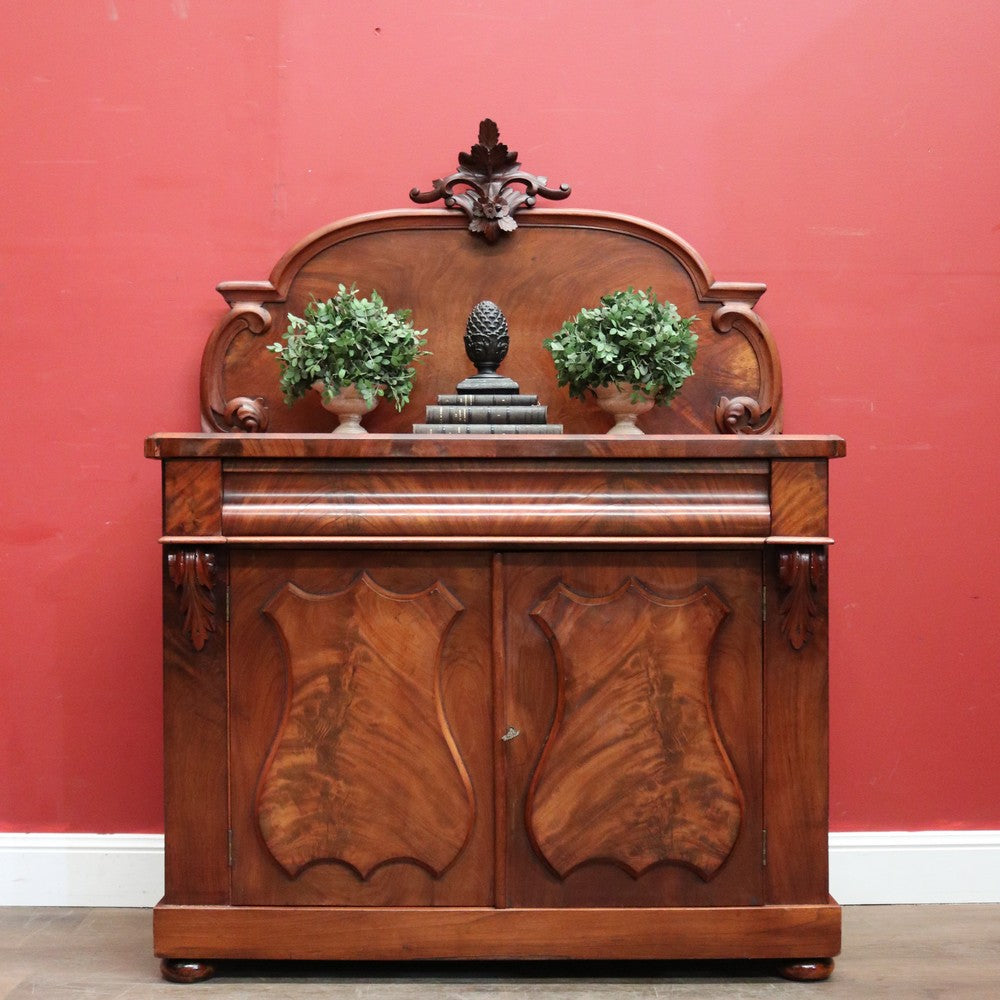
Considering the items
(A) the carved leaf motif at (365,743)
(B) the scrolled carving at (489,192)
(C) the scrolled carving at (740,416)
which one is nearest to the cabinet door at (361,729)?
(A) the carved leaf motif at (365,743)

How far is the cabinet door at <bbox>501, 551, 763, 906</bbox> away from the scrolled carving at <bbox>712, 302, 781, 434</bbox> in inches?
20.8

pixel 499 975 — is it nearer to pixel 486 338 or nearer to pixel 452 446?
pixel 452 446

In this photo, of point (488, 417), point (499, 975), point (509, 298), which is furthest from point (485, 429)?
point (499, 975)

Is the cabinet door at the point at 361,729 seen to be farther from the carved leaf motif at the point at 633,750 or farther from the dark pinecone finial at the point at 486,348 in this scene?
the dark pinecone finial at the point at 486,348

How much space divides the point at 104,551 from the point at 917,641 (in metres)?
1.95

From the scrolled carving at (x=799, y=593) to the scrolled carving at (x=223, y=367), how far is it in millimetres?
1206

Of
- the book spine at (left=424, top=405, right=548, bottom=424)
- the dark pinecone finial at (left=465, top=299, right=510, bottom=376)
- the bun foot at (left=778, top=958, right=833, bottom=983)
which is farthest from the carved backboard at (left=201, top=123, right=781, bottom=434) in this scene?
the bun foot at (left=778, top=958, right=833, bottom=983)

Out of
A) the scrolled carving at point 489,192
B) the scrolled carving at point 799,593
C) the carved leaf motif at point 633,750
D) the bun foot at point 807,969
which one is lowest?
the bun foot at point 807,969

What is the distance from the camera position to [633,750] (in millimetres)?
2018

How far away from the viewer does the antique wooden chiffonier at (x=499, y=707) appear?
6.59ft

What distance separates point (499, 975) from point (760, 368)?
4.68 feet

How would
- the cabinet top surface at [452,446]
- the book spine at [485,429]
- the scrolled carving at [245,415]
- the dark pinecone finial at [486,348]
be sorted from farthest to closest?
the scrolled carving at [245,415]
the dark pinecone finial at [486,348]
the book spine at [485,429]
the cabinet top surface at [452,446]

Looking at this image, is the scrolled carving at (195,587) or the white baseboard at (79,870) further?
the white baseboard at (79,870)

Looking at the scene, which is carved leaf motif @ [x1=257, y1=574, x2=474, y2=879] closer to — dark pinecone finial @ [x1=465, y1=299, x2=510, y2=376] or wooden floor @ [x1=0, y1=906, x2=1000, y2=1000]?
wooden floor @ [x1=0, y1=906, x2=1000, y2=1000]
